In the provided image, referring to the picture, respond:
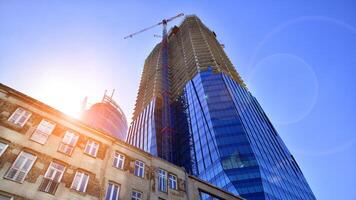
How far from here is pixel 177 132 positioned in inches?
3506

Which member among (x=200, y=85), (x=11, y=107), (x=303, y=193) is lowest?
(x=11, y=107)

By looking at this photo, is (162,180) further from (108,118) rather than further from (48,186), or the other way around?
(108,118)

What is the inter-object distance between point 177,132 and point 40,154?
71911 mm

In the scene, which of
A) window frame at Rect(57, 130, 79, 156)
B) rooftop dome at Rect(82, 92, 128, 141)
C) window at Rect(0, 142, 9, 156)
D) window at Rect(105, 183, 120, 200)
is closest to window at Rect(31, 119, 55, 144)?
window frame at Rect(57, 130, 79, 156)

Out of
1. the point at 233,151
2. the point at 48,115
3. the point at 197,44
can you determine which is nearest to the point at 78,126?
the point at 48,115

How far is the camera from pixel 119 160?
22219 mm

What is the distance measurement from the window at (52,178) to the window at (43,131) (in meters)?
2.30

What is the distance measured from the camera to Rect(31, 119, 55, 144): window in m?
19.1

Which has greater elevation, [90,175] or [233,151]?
[233,151]

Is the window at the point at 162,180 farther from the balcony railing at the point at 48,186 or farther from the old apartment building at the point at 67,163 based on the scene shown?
the balcony railing at the point at 48,186

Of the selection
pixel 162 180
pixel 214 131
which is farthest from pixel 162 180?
pixel 214 131

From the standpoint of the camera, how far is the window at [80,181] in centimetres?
1798

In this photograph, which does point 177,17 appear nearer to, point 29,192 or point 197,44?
point 197,44

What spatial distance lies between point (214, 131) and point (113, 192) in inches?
1948
